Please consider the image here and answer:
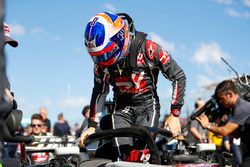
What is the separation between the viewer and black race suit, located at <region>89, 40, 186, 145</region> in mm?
4773

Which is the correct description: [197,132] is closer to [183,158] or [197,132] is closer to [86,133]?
[86,133]

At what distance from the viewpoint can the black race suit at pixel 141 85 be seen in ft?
15.7

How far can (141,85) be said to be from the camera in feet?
16.2

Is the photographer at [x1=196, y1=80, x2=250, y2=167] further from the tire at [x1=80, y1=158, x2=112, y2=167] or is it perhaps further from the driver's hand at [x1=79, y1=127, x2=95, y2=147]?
the tire at [x1=80, y1=158, x2=112, y2=167]

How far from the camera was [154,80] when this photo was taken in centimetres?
500

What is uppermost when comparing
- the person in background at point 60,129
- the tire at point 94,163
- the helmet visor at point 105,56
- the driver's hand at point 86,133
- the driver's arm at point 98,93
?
the person in background at point 60,129

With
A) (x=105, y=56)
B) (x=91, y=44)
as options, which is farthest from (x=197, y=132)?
(x=91, y=44)

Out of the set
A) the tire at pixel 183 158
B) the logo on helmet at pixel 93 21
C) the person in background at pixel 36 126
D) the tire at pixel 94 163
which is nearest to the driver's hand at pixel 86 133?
the tire at pixel 94 163

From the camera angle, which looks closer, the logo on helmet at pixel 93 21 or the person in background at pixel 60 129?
the logo on helmet at pixel 93 21

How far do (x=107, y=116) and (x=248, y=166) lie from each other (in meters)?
1.35

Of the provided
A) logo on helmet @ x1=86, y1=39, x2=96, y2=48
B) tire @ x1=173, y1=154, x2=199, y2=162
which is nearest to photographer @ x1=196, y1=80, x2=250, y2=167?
tire @ x1=173, y1=154, x2=199, y2=162

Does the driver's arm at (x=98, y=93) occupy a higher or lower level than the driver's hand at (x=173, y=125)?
higher

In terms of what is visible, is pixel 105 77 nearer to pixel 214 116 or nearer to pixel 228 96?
pixel 228 96

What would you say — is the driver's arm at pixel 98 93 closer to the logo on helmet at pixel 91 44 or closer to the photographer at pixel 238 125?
the logo on helmet at pixel 91 44
